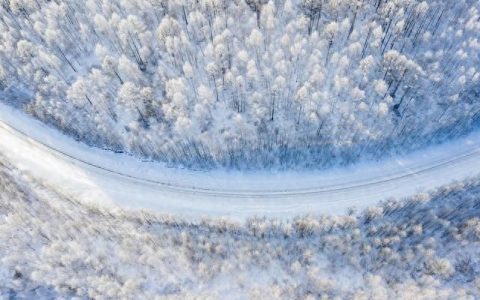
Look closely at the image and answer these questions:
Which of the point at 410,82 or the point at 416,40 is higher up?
the point at 416,40

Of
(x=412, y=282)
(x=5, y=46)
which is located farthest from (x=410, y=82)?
(x=5, y=46)

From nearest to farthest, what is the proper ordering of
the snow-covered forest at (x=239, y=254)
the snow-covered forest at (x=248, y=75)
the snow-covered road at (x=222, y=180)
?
the snow-covered forest at (x=239, y=254) → the snow-covered road at (x=222, y=180) → the snow-covered forest at (x=248, y=75)

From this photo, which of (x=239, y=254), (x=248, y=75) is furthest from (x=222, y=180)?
(x=248, y=75)

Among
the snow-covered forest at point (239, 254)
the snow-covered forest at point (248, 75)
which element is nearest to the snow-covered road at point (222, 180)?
the snow-covered forest at point (248, 75)

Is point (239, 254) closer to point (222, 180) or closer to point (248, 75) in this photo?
point (222, 180)

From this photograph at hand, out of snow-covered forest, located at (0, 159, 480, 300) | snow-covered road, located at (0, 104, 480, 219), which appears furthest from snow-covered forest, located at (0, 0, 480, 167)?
snow-covered forest, located at (0, 159, 480, 300)

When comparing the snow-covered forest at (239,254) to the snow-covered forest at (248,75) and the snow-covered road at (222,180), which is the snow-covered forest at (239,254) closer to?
the snow-covered road at (222,180)

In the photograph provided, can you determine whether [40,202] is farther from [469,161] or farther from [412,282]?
[469,161]
